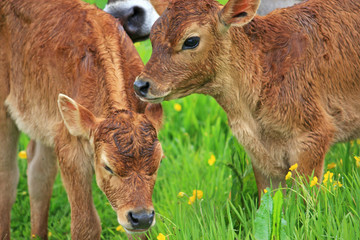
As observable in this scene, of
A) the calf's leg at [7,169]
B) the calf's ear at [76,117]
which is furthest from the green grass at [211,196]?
the calf's ear at [76,117]

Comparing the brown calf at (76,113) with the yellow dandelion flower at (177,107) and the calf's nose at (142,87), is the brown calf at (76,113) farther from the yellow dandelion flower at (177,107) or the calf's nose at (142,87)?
the yellow dandelion flower at (177,107)

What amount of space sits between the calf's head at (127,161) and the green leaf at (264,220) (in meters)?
0.74

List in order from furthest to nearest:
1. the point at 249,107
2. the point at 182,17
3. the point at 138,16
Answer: the point at 138,16 < the point at 249,107 < the point at 182,17

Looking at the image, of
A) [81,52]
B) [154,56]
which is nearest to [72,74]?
[81,52]

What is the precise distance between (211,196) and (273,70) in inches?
58.3

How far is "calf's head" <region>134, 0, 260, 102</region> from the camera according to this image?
4.50 metres

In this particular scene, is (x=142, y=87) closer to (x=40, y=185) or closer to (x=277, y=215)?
(x=277, y=215)

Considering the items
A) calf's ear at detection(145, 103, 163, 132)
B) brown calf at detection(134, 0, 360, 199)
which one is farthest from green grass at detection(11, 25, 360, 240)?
calf's ear at detection(145, 103, 163, 132)

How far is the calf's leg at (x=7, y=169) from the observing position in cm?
595

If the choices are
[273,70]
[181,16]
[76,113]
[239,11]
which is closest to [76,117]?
[76,113]

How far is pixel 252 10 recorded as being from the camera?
14.9 feet

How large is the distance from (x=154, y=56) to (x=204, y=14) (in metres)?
0.45

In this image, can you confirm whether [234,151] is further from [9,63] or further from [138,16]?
[9,63]

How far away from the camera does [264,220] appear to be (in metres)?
4.18
